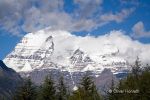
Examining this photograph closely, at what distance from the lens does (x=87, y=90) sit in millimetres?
70375

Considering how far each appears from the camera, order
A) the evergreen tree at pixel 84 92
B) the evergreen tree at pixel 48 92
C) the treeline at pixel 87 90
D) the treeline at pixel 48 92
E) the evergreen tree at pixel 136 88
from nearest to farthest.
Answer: the treeline at pixel 48 92 < the evergreen tree at pixel 84 92 < the treeline at pixel 87 90 < the evergreen tree at pixel 48 92 < the evergreen tree at pixel 136 88

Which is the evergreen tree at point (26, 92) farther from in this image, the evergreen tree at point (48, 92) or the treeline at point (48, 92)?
the evergreen tree at point (48, 92)

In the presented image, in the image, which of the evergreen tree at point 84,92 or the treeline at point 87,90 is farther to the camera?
the treeline at point 87,90

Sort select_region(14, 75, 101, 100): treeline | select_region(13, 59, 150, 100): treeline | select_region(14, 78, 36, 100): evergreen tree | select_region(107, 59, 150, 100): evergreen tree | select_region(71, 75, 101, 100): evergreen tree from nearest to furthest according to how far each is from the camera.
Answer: select_region(14, 78, 36, 100): evergreen tree, select_region(14, 75, 101, 100): treeline, select_region(71, 75, 101, 100): evergreen tree, select_region(13, 59, 150, 100): treeline, select_region(107, 59, 150, 100): evergreen tree

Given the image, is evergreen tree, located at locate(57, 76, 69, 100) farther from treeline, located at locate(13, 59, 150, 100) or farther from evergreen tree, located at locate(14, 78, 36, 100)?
evergreen tree, located at locate(14, 78, 36, 100)

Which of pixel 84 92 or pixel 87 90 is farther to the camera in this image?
pixel 87 90

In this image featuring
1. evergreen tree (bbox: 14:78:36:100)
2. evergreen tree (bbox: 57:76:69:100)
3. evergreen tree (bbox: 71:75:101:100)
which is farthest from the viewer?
evergreen tree (bbox: 57:76:69:100)

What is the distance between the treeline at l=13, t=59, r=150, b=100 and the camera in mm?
66944

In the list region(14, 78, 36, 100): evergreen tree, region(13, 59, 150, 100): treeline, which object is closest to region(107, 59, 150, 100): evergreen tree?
region(13, 59, 150, 100): treeline

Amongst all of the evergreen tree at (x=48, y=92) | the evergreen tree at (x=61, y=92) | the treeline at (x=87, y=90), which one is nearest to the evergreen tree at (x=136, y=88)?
the treeline at (x=87, y=90)

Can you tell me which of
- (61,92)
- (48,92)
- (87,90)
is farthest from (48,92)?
(61,92)

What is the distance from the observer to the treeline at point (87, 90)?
6694 cm

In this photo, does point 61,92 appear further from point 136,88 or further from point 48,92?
point 136,88

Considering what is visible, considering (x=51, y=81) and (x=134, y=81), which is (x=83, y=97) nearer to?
(x=51, y=81)
